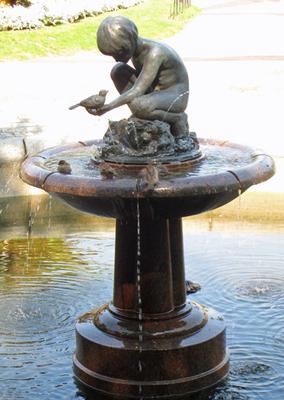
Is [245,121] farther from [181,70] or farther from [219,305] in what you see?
[181,70]

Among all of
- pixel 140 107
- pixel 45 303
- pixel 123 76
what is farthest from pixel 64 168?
pixel 45 303

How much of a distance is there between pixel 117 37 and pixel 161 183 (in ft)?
3.30

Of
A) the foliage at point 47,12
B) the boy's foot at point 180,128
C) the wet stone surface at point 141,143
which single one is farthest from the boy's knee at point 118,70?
the foliage at point 47,12

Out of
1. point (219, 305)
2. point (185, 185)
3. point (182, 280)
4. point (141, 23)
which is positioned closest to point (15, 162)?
point (219, 305)

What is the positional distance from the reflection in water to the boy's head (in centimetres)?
205

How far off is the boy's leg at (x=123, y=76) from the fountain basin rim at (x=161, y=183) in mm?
784

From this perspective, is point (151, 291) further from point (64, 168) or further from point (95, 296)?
point (95, 296)

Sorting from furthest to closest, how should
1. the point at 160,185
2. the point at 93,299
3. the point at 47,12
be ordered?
the point at 47,12
the point at 93,299
the point at 160,185

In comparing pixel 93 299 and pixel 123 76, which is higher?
pixel 123 76

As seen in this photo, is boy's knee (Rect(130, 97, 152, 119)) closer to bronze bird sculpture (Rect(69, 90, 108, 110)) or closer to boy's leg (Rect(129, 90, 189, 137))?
boy's leg (Rect(129, 90, 189, 137))

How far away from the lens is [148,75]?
5.84 meters

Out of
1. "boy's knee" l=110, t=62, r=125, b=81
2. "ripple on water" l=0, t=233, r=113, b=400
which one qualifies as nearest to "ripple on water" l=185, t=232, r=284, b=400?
"ripple on water" l=0, t=233, r=113, b=400

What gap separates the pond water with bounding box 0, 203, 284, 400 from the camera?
6055 mm

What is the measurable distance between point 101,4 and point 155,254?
22.6 m
